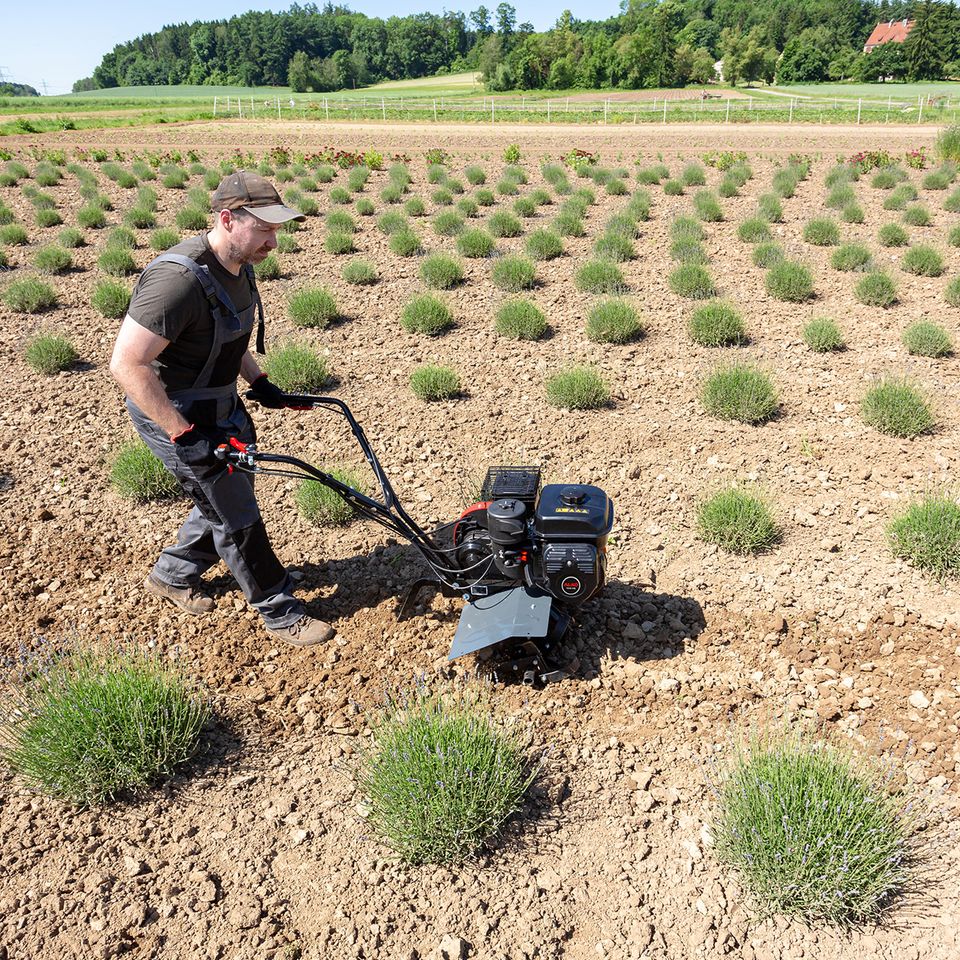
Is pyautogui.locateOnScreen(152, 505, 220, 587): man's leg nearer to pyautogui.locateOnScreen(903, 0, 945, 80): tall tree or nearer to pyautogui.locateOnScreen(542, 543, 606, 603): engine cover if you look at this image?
pyautogui.locateOnScreen(542, 543, 606, 603): engine cover

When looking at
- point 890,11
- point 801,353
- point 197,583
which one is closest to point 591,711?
point 197,583

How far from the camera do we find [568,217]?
11977mm

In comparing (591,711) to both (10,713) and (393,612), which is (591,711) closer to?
(393,612)

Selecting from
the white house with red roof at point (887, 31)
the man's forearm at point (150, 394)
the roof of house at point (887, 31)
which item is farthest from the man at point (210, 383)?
the roof of house at point (887, 31)

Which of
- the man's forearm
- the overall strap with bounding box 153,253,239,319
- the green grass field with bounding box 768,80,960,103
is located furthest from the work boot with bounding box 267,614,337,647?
the green grass field with bounding box 768,80,960,103

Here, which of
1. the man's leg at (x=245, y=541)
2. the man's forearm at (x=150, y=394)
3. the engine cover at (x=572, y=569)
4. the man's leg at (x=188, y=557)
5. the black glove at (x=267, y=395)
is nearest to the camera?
the man's forearm at (x=150, y=394)

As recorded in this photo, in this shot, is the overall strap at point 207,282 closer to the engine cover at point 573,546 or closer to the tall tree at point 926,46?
the engine cover at point 573,546


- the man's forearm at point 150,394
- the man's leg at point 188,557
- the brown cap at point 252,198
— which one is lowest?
the man's leg at point 188,557

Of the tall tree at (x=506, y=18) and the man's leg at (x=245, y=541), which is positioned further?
the tall tree at (x=506, y=18)

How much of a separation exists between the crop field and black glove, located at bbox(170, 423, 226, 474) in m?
1.05

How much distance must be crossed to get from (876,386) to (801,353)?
1046 mm

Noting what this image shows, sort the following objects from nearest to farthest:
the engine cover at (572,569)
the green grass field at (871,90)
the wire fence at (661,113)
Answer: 1. the engine cover at (572,569)
2. the wire fence at (661,113)
3. the green grass field at (871,90)

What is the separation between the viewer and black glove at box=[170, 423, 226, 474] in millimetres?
3311

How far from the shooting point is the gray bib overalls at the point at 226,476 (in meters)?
3.54
